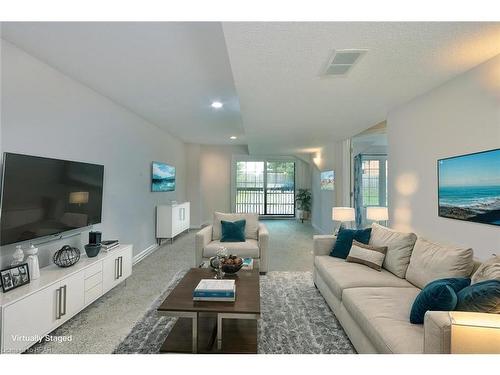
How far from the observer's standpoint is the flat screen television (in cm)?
207

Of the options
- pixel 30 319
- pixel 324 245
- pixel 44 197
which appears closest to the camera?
pixel 30 319

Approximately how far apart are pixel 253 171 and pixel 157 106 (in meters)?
5.59

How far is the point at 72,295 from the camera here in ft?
7.52

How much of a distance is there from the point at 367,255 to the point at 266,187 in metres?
6.83

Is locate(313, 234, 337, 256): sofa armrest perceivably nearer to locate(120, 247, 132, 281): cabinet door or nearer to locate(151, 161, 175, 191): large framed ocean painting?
locate(120, 247, 132, 281): cabinet door

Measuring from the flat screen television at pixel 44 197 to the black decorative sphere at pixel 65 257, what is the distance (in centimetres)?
21

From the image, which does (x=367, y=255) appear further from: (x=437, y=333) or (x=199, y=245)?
(x=199, y=245)

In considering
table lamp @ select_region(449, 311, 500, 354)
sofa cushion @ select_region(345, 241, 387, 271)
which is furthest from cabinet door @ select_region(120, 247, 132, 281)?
table lamp @ select_region(449, 311, 500, 354)

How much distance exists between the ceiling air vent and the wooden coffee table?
6.50 ft

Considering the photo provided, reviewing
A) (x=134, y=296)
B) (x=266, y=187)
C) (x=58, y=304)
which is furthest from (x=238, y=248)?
(x=266, y=187)

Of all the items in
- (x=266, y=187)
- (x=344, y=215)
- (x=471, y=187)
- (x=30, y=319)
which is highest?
(x=266, y=187)

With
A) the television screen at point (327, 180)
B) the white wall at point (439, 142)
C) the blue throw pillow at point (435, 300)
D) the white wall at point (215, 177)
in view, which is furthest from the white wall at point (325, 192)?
the blue throw pillow at point (435, 300)

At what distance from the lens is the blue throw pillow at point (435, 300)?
1483 millimetres

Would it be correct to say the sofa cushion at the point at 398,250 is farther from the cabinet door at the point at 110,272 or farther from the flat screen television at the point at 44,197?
the flat screen television at the point at 44,197
